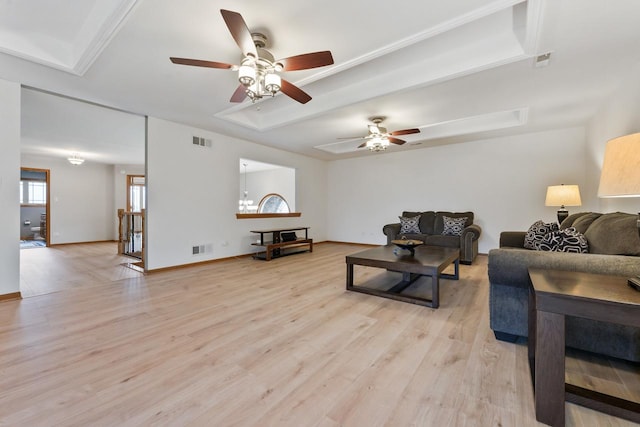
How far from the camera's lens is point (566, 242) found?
232 cm

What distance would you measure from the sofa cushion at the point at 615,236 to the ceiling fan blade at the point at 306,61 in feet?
7.89

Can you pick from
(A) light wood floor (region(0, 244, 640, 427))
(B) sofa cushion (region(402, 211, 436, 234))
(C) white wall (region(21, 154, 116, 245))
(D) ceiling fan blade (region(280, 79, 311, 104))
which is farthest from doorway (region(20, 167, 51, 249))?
(B) sofa cushion (region(402, 211, 436, 234))

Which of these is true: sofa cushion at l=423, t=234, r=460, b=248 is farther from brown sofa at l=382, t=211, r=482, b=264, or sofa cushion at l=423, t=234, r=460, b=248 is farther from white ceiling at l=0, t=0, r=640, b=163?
white ceiling at l=0, t=0, r=640, b=163

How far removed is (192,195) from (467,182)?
549 cm

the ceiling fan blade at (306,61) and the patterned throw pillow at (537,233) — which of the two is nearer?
the ceiling fan blade at (306,61)

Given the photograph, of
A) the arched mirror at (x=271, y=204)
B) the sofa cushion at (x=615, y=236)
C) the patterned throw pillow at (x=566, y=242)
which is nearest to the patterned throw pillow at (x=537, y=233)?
the patterned throw pillow at (x=566, y=242)

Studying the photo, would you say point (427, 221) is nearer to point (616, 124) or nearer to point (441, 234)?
point (441, 234)

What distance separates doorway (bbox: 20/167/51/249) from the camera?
27.1 ft

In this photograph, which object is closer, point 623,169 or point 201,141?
point 623,169

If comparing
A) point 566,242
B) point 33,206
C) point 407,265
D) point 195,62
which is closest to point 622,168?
point 566,242

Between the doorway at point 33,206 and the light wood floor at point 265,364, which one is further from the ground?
the doorway at point 33,206

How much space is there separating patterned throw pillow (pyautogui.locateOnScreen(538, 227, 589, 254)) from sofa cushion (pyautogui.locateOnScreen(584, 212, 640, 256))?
8 cm

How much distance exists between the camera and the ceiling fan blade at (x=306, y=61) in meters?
2.04

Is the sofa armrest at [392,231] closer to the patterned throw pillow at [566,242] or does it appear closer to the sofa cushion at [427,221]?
the sofa cushion at [427,221]
